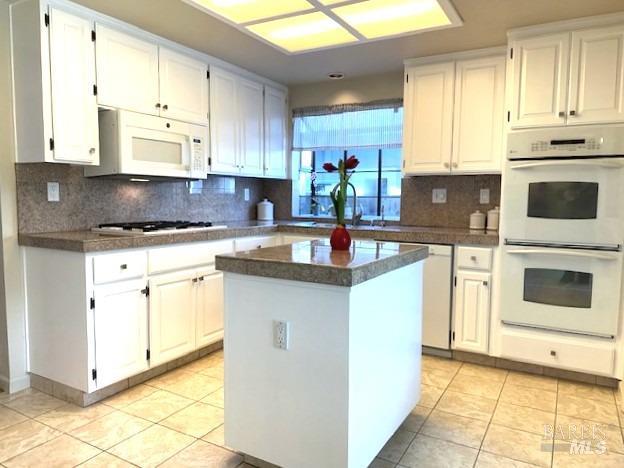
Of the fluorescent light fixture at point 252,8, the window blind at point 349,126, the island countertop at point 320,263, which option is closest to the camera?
the island countertop at point 320,263

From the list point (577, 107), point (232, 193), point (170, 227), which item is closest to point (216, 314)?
point (170, 227)

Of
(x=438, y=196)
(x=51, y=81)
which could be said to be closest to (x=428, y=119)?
(x=438, y=196)

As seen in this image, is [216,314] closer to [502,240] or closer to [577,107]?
[502,240]

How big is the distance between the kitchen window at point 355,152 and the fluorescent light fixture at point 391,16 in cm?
129

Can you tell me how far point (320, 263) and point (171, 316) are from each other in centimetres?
166

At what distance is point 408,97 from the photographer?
3.64 meters

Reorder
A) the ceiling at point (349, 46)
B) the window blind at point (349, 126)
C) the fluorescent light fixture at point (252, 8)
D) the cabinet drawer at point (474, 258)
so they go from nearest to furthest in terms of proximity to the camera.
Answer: the fluorescent light fixture at point (252, 8)
the ceiling at point (349, 46)
the cabinet drawer at point (474, 258)
the window blind at point (349, 126)

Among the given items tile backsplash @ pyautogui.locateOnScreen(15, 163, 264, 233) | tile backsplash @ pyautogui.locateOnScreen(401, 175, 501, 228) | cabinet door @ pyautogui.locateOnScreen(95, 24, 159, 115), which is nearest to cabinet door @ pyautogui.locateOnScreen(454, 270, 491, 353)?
tile backsplash @ pyautogui.locateOnScreen(401, 175, 501, 228)

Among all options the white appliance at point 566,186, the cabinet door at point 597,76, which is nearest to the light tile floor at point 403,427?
the white appliance at point 566,186

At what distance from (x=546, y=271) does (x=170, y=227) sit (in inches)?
101

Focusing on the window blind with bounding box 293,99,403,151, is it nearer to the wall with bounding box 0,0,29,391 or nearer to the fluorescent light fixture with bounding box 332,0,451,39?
the fluorescent light fixture with bounding box 332,0,451,39

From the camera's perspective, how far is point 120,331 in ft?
8.59

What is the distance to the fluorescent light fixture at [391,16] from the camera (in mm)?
2439

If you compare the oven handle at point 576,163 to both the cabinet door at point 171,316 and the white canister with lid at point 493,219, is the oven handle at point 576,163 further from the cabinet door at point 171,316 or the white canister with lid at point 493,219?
the cabinet door at point 171,316
